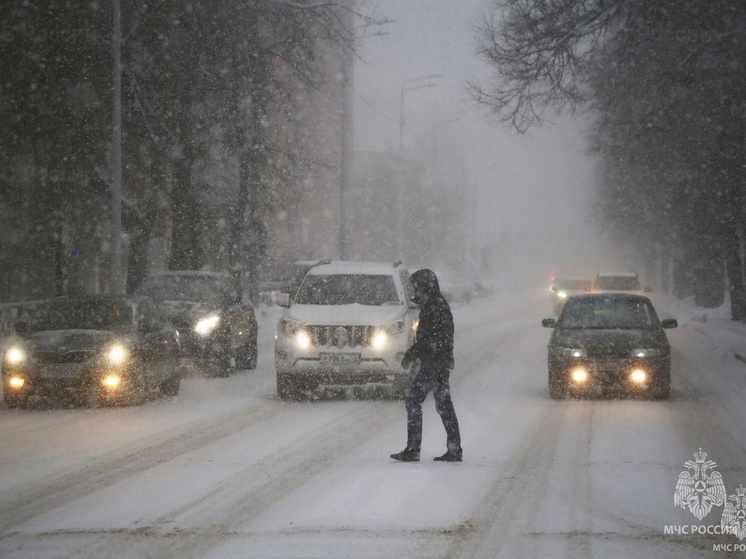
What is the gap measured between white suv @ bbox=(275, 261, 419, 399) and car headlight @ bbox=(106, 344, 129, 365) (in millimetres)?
2160

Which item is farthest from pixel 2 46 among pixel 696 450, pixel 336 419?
pixel 696 450

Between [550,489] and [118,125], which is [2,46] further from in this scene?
[550,489]

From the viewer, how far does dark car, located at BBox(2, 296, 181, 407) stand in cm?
1329

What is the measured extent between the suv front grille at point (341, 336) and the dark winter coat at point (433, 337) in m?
4.79

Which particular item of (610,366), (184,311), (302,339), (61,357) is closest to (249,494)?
(61,357)

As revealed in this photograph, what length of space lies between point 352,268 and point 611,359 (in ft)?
14.3

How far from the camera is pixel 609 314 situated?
51.0 feet

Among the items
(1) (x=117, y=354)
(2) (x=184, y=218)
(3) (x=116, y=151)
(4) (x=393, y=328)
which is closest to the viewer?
(1) (x=117, y=354)

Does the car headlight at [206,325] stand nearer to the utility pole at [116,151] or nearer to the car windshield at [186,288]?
the car windshield at [186,288]

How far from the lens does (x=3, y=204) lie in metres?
29.2

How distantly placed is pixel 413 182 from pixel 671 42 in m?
69.6

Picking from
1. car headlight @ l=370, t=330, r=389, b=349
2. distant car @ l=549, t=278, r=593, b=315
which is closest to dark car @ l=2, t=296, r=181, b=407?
car headlight @ l=370, t=330, r=389, b=349

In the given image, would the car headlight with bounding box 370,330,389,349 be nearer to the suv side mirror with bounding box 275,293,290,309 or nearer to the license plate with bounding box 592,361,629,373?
the suv side mirror with bounding box 275,293,290,309

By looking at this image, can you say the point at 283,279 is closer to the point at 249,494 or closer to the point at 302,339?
the point at 302,339
